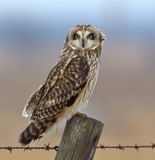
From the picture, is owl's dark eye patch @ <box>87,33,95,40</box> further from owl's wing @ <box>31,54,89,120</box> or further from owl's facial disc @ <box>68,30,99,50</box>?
owl's wing @ <box>31,54,89,120</box>

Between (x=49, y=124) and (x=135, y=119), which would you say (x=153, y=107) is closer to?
(x=135, y=119)

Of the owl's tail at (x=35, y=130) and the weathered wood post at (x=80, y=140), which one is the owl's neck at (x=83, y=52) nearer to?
the owl's tail at (x=35, y=130)

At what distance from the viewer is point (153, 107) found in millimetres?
25406

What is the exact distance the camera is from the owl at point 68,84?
348 inches

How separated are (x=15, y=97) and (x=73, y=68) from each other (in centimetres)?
1975

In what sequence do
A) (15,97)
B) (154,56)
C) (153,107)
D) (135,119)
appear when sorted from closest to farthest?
(135,119), (153,107), (15,97), (154,56)

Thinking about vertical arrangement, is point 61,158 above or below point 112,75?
below

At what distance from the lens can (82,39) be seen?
31.9 feet

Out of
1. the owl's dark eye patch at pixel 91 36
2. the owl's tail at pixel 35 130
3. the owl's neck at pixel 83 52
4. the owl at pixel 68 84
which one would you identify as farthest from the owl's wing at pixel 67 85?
the owl's dark eye patch at pixel 91 36

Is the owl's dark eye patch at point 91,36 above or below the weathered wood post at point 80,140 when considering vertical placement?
above

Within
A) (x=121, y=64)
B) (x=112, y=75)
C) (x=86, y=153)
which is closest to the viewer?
(x=86, y=153)

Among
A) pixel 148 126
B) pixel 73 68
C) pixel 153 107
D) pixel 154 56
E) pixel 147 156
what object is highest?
pixel 154 56

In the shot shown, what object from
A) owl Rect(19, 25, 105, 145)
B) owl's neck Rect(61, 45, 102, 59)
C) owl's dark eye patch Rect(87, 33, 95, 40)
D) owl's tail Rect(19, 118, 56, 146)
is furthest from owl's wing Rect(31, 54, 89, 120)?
owl's dark eye patch Rect(87, 33, 95, 40)

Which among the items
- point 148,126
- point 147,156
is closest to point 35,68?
point 148,126
